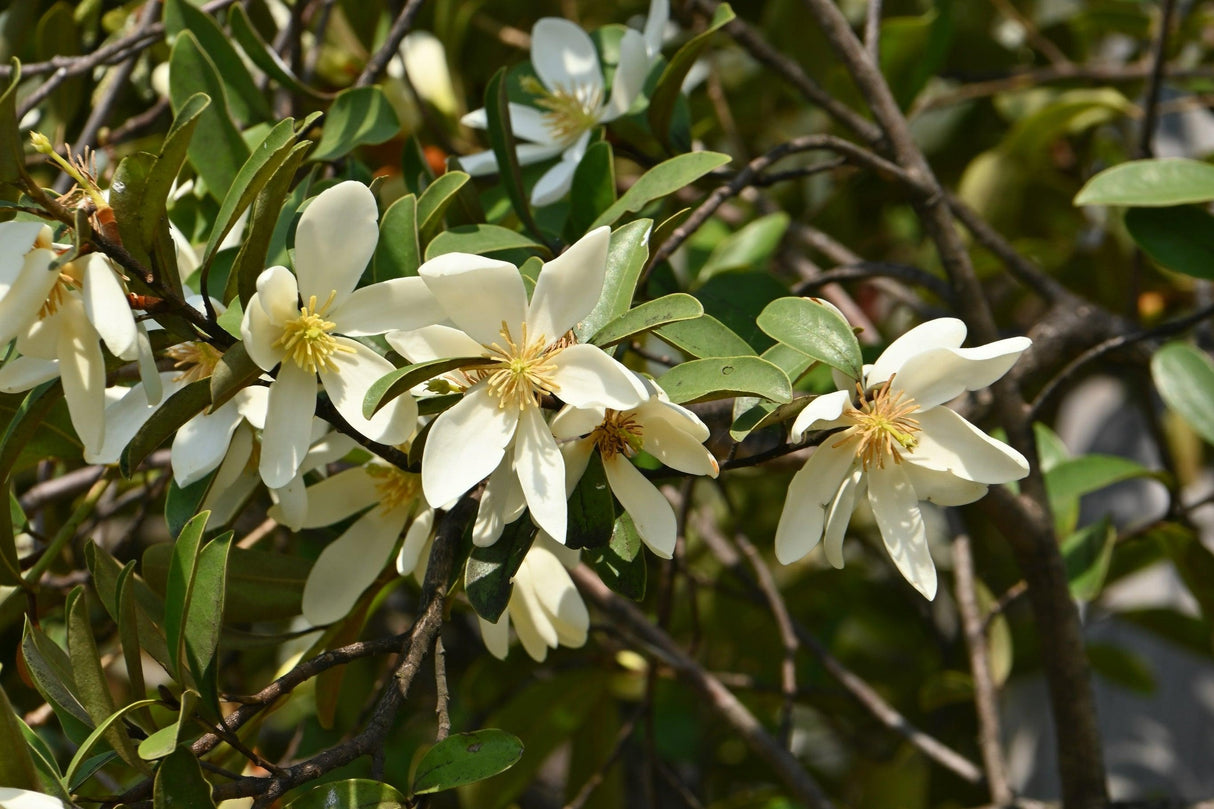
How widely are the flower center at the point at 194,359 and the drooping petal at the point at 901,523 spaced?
406mm

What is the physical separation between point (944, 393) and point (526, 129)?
508 mm

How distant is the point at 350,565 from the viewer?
0.78 metres

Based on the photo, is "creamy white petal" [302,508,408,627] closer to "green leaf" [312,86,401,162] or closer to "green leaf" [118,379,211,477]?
"green leaf" [118,379,211,477]

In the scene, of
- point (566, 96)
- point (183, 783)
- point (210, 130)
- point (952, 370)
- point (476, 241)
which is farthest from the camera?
point (566, 96)

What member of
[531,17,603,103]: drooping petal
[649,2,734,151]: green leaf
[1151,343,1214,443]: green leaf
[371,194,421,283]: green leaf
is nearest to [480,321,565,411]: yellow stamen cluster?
[371,194,421,283]: green leaf

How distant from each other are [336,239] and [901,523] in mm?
360

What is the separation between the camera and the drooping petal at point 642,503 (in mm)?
612

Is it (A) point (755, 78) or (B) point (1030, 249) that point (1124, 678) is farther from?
(A) point (755, 78)

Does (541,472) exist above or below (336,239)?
below

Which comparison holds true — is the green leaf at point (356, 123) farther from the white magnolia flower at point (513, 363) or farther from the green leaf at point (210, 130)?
the white magnolia flower at point (513, 363)

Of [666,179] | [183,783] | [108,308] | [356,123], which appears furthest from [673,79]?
[183,783]

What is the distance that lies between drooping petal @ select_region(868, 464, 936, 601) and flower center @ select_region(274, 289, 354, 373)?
12.5 inches

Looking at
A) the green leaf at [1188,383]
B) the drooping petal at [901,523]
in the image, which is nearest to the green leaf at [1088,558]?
the green leaf at [1188,383]

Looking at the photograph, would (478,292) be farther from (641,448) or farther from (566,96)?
(566,96)
